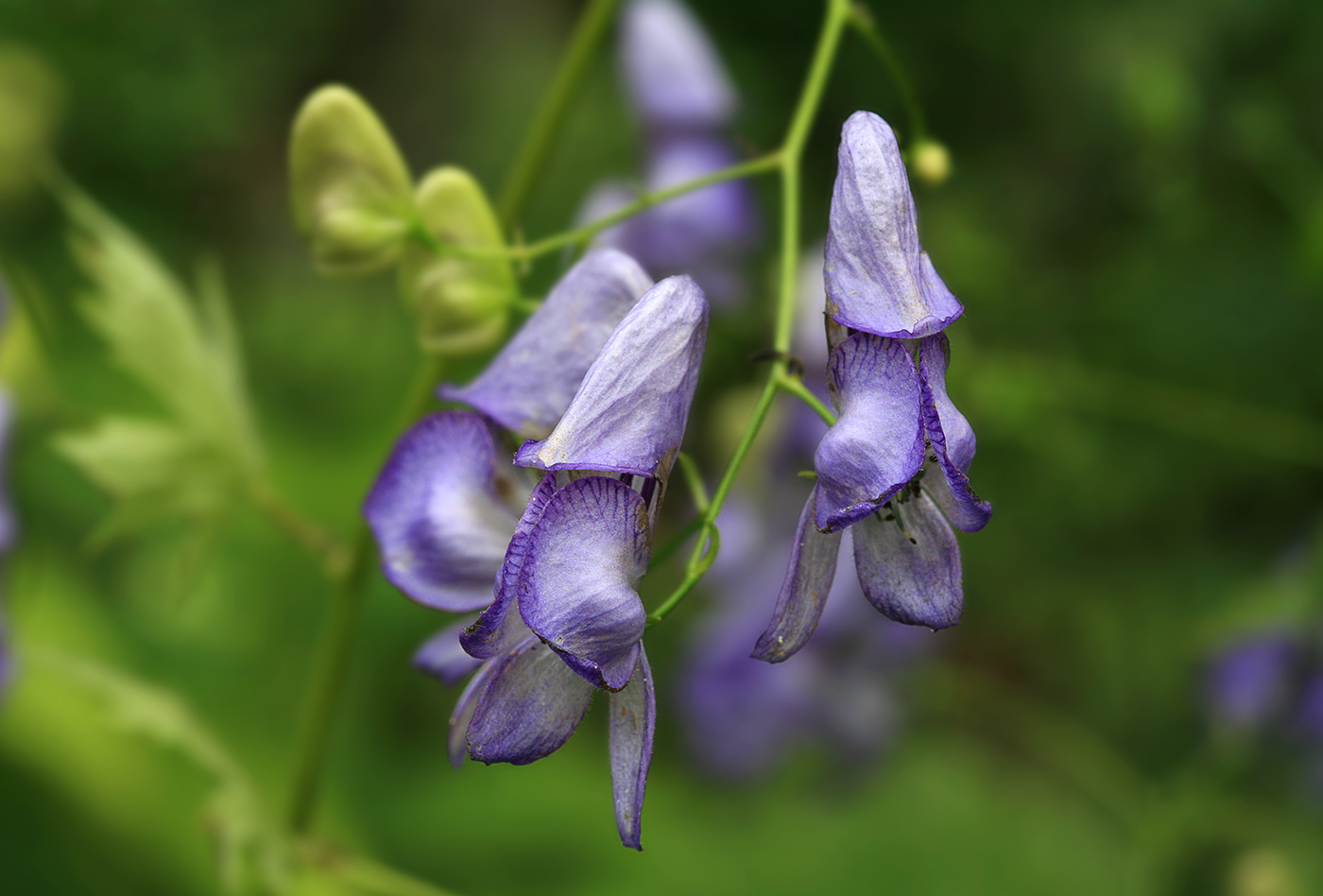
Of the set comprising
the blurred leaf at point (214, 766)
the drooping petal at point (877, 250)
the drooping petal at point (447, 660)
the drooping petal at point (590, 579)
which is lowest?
the blurred leaf at point (214, 766)

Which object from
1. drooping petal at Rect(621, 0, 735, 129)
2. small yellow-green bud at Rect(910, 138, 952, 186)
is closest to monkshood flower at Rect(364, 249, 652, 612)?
small yellow-green bud at Rect(910, 138, 952, 186)

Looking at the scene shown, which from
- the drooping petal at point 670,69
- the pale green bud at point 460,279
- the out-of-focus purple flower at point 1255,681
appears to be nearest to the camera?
the pale green bud at point 460,279

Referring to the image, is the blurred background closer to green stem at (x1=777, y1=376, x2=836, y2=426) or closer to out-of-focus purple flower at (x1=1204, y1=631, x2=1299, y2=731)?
out-of-focus purple flower at (x1=1204, y1=631, x2=1299, y2=731)

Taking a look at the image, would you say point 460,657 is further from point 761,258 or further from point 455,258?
point 761,258

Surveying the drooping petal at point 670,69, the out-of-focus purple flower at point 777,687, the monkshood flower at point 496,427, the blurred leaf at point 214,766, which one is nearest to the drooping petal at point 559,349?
the monkshood flower at point 496,427

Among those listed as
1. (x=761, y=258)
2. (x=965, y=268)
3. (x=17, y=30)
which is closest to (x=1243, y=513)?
(x=965, y=268)

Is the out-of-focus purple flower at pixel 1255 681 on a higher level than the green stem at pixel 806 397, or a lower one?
lower

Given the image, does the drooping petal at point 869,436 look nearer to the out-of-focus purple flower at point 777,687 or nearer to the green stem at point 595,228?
the green stem at point 595,228
